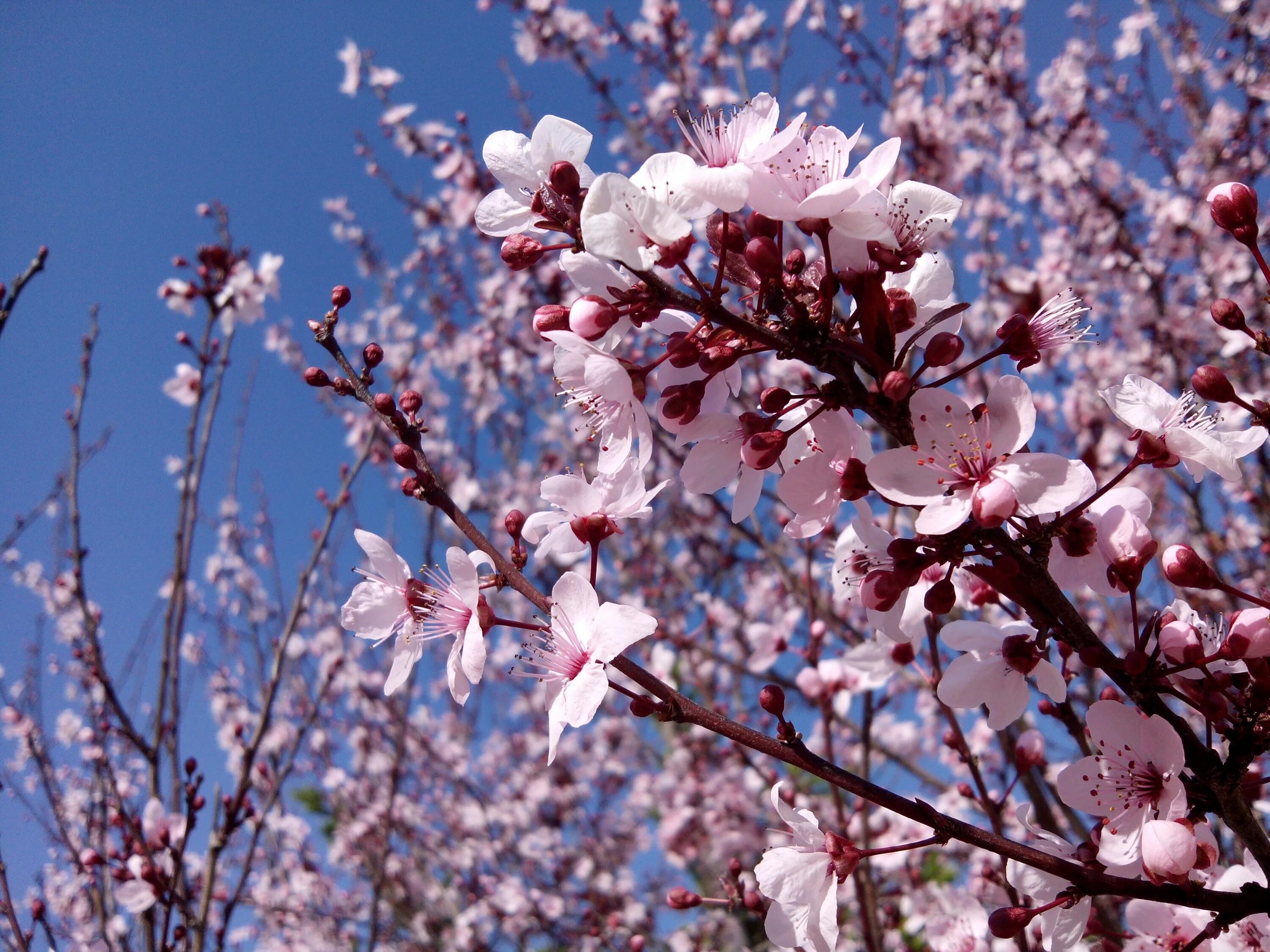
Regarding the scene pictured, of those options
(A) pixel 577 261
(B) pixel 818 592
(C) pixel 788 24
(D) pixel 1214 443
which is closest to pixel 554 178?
(A) pixel 577 261

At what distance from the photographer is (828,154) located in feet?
A: 3.69

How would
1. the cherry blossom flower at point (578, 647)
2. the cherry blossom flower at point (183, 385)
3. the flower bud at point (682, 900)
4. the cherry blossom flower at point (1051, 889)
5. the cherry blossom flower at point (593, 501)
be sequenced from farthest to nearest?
the cherry blossom flower at point (183, 385)
the flower bud at point (682, 900)
the cherry blossom flower at point (593, 501)
the cherry blossom flower at point (1051, 889)
the cherry blossom flower at point (578, 647)

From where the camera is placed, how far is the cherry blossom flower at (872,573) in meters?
1.20

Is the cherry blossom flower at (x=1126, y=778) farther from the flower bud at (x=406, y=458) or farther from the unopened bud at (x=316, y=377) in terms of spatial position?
the unopened bud at (x=316, y=377)

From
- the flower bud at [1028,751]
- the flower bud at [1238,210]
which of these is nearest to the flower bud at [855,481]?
the flower bud at [1238,210]

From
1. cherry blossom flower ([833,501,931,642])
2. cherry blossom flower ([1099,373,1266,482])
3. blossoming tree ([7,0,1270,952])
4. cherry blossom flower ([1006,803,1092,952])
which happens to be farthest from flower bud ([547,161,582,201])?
cherry blossom flower ([1006,803,1092,952])

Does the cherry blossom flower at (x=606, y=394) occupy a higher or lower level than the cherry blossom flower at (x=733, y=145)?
lower

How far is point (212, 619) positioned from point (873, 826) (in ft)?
16.4

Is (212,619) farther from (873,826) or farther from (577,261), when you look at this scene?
(577,261)

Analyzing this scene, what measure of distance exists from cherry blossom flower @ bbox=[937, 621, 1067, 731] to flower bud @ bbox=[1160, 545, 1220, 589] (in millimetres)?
204

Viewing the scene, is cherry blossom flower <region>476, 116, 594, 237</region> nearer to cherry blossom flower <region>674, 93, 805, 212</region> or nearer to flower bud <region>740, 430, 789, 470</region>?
cherry blossom flower <region>674, 93, 805, 212</region>

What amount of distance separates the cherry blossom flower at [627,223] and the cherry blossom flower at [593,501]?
0.36 m

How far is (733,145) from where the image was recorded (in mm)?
1157

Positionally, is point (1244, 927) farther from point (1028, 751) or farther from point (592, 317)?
point (592, 317)
